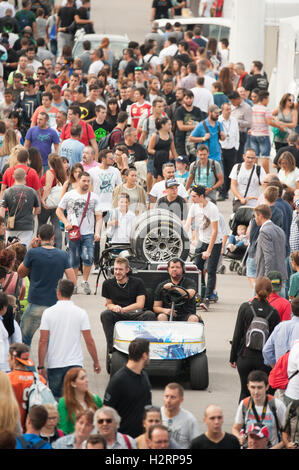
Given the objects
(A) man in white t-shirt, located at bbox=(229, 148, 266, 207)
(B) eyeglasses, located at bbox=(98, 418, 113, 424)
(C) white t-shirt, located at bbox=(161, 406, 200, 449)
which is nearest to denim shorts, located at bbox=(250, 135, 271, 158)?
(A) man in white t-shirt, located at bbox=(229, 148, 266, 207)

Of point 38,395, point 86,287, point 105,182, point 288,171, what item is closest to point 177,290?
point 86,287

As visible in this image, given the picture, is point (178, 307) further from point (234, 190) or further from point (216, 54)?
point (216, 54)

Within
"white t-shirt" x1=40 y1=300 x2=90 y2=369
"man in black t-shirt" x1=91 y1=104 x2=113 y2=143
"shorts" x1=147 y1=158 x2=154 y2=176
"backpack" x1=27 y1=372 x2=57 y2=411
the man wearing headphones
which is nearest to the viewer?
"backpack" x1=27 y1=372 x2=57 y2=411

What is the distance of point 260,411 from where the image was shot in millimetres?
8914

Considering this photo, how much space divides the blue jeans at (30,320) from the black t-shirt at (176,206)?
13.4ft

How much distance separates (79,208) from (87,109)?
5.61m

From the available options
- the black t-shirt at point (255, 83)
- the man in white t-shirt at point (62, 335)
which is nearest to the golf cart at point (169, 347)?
the man in white t-shirt at point (62, 335)

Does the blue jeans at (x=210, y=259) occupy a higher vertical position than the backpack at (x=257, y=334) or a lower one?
lower

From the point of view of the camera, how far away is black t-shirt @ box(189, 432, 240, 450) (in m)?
8.17

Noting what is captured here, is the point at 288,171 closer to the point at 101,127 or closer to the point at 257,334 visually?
the point at 101,127

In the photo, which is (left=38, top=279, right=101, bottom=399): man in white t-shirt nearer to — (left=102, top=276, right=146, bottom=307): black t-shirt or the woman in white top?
(left=102, top=276, right=146, bottom=307): black t-shirt

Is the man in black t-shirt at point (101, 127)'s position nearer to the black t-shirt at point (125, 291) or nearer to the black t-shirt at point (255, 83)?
the black t-shirt at point (255, 83)

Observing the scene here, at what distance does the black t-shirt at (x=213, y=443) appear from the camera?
8.17 meters

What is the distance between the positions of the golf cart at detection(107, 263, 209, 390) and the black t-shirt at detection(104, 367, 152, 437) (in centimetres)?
227
